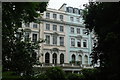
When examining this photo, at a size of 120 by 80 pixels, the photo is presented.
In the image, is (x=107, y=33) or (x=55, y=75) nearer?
(x=107, y=33)

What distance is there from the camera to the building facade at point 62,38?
38688 mm

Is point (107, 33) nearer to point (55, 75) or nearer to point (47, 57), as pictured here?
point (55, 75)

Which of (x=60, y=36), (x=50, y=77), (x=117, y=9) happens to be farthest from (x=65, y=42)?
(x=117, y=9)

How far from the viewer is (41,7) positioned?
14.2 meters

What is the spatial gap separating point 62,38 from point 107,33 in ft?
94.7

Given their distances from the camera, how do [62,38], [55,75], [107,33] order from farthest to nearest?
[62,38] < [55,75] < [107,33]

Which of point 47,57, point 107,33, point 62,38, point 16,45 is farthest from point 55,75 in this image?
point 62,38

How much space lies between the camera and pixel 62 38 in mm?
41156

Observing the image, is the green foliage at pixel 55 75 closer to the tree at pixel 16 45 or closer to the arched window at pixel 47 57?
the tree at pixel 16 45

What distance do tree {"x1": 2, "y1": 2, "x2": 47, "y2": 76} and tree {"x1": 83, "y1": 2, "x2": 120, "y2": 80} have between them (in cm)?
377

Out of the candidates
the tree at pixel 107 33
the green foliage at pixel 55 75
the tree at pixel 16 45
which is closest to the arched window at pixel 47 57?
the green foliage at pixel 55 75

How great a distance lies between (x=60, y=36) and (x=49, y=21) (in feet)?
12.8

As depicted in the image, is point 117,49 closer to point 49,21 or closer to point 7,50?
point 7,50

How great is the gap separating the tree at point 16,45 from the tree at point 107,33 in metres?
3.77
